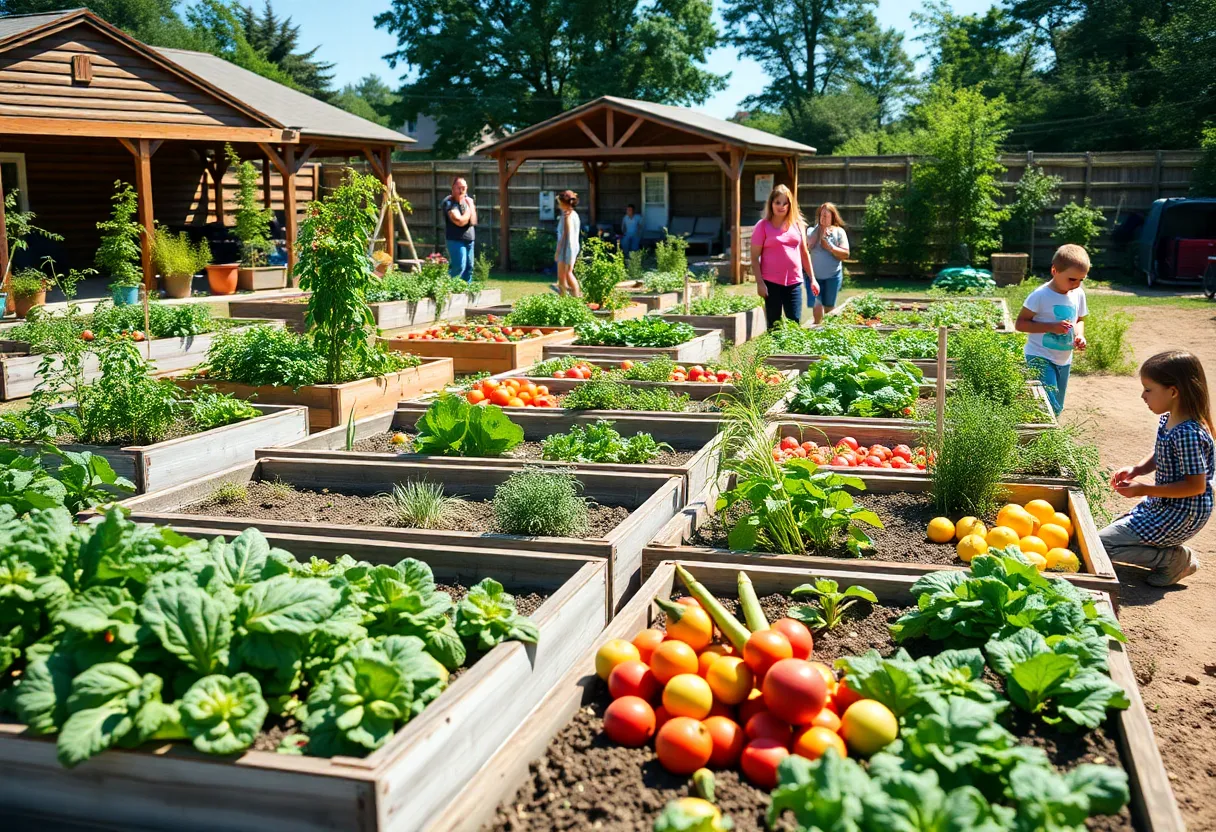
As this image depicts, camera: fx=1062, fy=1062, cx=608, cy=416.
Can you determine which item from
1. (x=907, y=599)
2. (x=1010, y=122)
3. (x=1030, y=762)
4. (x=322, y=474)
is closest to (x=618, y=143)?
(x=322, y=474)

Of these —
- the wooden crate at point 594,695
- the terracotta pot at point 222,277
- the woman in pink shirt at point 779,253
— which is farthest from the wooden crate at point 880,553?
the terracotta pot at point 222,277

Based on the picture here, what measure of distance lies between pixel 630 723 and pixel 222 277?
53.6ft

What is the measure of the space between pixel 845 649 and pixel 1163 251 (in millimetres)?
20749

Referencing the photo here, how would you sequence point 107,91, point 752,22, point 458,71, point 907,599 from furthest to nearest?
point 752,22 < point 458,71 < point 107,91 < point 907,599

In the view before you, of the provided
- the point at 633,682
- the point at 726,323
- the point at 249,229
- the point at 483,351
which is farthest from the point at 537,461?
the point at 249,229

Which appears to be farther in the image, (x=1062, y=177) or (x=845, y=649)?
(x=1062, y=177)

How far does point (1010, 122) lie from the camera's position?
131ft

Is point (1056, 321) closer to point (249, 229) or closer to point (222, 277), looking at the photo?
point (222, 277)

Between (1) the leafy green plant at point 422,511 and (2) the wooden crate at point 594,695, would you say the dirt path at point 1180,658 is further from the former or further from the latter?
(1) the leafy green plant at point 422,511

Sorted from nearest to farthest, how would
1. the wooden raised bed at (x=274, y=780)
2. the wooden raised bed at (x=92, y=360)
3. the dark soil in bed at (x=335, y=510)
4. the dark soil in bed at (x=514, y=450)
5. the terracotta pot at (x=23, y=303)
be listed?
the wooden raised bed at (x=274, y=780) < the dark soil in bed at (x=335, y=510) < the dark soil in bed at (x=514, y=450) < the wooden raised bed at (x=92, y=360) < the terracotta pot at (x=23, y=303)

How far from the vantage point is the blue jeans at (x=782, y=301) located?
1035cm

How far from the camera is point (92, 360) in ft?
31.1

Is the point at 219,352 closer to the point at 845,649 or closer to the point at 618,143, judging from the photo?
the point at 845,649

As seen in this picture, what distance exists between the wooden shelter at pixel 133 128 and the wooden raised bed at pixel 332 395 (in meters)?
7.84
